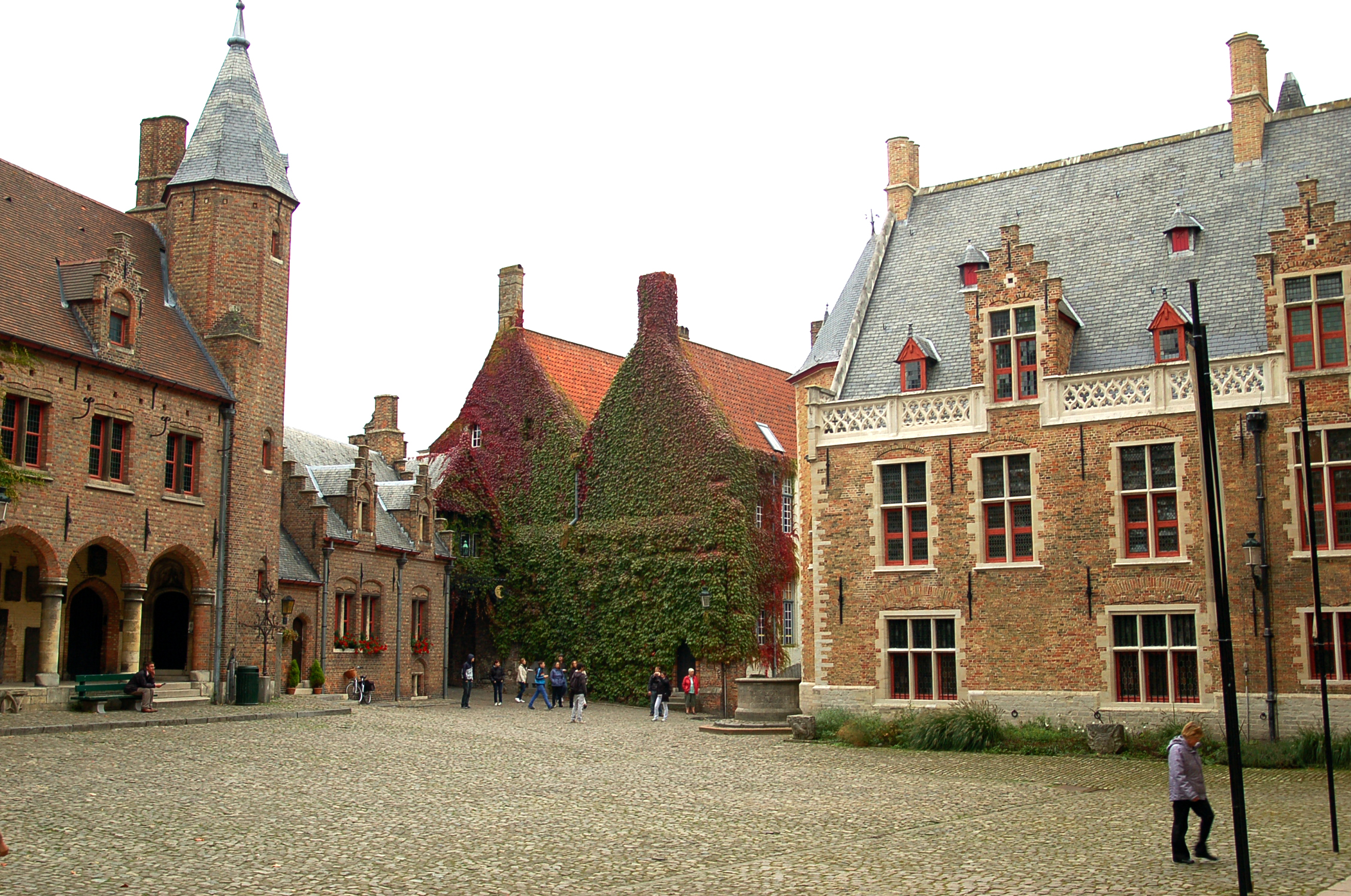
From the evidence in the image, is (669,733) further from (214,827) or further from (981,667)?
(214,827)

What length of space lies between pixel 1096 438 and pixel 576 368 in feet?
82.1

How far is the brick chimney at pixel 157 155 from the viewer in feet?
115

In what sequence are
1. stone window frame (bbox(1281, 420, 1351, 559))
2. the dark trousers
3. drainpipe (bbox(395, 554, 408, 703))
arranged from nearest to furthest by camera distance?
the dark trousers, stone window frame (bbox(1281, 420, 1351, 559)), drainpipe (bbox(395, 554, 408, 703))

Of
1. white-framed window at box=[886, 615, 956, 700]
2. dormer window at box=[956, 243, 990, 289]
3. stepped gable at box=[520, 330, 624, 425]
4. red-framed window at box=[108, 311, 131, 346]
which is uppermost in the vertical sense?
stepped gable at box=[520, 330, 624, 425]

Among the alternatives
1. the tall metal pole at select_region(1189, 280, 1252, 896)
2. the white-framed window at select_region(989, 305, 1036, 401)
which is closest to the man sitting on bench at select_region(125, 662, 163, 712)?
the white-framed window at select_region(989, 305, 1036, 401)

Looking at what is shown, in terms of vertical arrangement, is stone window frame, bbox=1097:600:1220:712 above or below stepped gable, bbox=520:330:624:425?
below

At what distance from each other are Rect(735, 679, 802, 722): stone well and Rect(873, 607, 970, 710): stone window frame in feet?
6.12

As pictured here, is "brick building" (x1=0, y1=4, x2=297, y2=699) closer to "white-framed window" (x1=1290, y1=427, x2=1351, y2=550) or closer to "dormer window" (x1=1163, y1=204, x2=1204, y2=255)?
"dormer window" (x1=1163, y1=204, x2=1204, y2=255)

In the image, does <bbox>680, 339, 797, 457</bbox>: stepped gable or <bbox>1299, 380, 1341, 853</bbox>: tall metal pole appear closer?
<bbox>1299, 380, 1341, 853</bbox>: tall metal pole

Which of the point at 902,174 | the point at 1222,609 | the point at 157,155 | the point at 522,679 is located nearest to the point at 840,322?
the point at 902,174

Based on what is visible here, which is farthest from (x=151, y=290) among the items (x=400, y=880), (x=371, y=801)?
(x=400, y=880)

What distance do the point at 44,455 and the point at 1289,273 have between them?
25389 mm

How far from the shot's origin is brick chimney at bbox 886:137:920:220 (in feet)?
104

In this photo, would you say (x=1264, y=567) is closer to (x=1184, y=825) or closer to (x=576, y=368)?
(x=1184, y=825)
